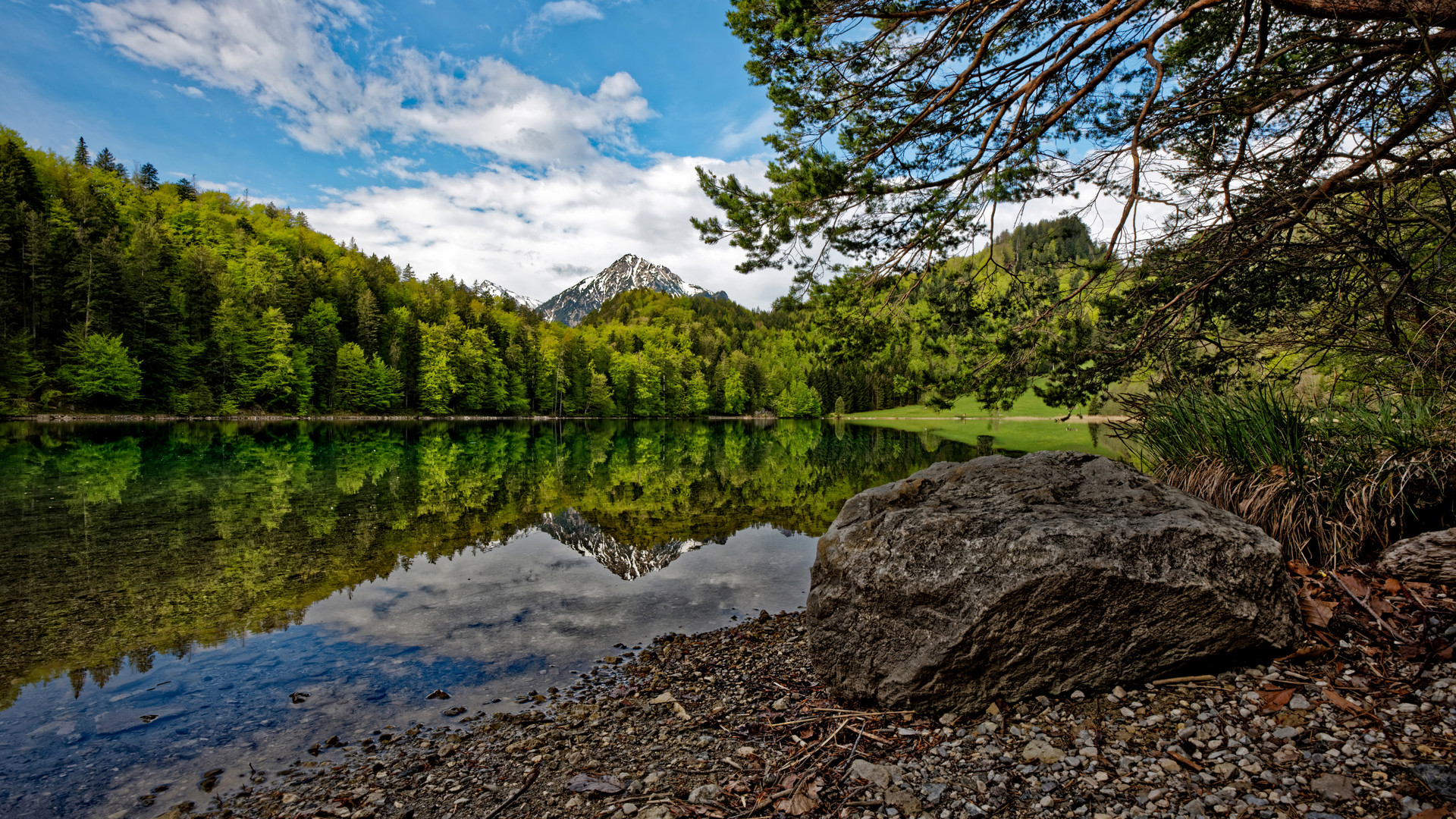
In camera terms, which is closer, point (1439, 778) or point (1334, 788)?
point (1439, 778)

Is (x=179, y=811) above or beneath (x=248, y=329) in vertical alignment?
beneath

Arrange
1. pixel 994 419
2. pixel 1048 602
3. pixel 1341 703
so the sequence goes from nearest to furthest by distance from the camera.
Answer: pixel 1341 703, pixel 1048 602, pixel 994 419

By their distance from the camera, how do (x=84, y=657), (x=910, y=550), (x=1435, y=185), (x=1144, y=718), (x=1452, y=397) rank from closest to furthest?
(x=1144, y=718)
(x=910, y=550)
(x=1452, y=397)
(x=84, y=657)
(x=1435, y=185)

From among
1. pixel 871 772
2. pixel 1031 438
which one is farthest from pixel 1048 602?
pixel 1031 438

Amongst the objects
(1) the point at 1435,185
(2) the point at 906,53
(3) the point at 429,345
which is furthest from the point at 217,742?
(3) the point at 429,345

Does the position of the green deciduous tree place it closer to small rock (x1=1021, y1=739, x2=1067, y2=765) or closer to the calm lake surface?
the calm lake surface

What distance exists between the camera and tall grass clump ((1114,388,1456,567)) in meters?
4.73

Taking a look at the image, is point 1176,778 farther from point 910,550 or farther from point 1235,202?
point 1235,202

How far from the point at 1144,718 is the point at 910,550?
1.69 m

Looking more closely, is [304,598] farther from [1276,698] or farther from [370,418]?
[370,418]

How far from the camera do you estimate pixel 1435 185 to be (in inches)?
282

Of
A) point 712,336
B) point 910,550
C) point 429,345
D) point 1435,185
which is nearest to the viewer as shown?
point 910,550

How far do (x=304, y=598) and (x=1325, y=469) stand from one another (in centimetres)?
1245

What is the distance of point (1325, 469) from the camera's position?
16.7 feet
